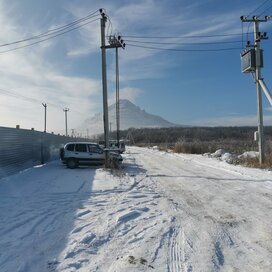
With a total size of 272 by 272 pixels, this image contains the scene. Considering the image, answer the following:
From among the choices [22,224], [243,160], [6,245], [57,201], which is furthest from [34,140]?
[6,245]

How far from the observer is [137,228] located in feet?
28.3

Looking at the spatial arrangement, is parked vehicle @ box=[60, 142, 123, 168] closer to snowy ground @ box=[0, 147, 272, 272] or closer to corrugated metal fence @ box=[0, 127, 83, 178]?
corrugated metal fence @ box=[0, 127, 83, 178]

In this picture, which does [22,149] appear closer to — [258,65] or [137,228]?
[258,65]

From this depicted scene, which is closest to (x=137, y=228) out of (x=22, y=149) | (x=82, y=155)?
(x=22, y=149)

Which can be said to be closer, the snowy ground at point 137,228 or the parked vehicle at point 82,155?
the snowy ground at point 137,228

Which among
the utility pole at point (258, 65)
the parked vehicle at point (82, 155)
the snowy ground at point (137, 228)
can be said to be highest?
the utility pole at point (258, 65)

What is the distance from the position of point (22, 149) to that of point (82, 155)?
155 inches

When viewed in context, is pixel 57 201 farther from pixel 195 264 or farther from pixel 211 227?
pixel 195 264

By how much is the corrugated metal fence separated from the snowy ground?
5277 millimetres

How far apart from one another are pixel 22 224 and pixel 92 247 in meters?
2.59

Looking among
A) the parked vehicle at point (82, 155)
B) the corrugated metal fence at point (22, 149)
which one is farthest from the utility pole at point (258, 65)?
the corrugated metal fence at point (22, 149)

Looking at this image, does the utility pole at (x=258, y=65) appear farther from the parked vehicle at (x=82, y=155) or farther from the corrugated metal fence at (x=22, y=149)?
the corrugated metal fence at (x=22, y=149)

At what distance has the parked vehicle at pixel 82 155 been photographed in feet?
86.0

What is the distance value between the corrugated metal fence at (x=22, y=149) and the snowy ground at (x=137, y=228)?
5277 millimetres
